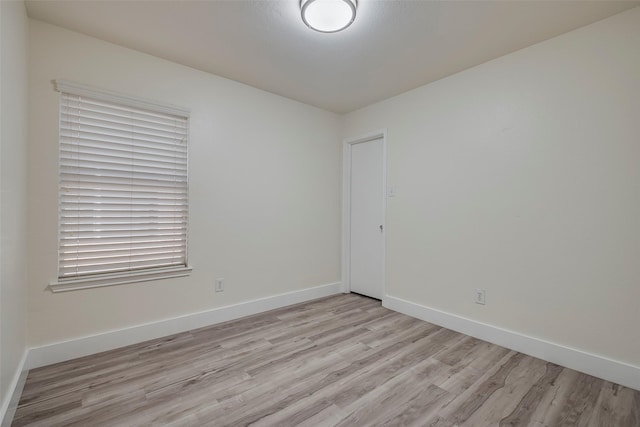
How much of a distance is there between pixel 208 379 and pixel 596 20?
3.76 metres

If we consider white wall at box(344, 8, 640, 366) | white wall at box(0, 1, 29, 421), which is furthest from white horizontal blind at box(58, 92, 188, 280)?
white wall at box(344, 8, 640, 366)

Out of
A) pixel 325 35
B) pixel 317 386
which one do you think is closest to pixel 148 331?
pixel 317 386

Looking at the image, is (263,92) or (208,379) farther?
(263,92)

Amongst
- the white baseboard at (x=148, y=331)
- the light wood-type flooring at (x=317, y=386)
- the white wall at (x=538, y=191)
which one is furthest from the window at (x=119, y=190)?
the white wall at (x=538, y=191)

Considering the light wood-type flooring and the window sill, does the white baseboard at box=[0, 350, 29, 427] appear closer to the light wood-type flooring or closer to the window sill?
the light wood-type flooring

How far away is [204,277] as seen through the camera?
286cm

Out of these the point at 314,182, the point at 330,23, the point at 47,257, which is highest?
the point at 330,23

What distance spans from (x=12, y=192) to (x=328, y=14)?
2.23 metres

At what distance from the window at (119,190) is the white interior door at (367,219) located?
87.2 inches

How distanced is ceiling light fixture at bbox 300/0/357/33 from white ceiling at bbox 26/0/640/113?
84 mm

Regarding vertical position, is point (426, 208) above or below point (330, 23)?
below

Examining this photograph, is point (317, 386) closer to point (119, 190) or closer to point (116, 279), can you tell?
point (116, 279)

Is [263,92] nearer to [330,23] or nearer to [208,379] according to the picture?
[330,23]

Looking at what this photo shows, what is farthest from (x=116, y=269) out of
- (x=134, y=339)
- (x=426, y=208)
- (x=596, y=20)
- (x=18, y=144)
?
(x=596, y=20)
